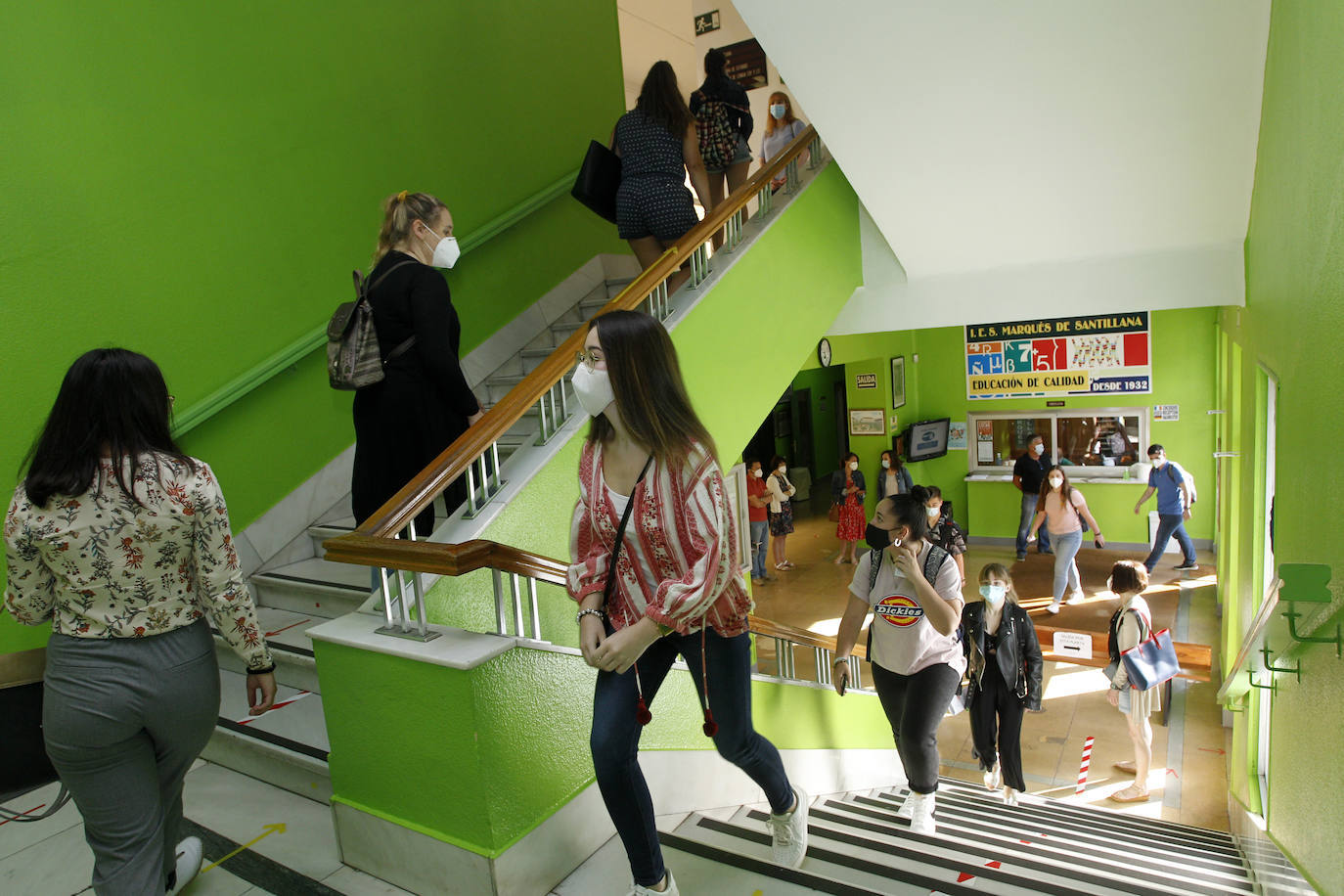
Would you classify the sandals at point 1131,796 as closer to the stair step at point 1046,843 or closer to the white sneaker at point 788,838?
the stair step at point 1046,843

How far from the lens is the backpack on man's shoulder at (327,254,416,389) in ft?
9.84

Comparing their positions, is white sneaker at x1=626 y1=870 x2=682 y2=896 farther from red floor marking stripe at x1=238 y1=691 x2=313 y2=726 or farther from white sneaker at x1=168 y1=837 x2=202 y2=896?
red floor marking stripe at x1=238 y1=691 x2=313 y2=726

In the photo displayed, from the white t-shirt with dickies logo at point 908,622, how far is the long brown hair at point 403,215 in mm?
2571

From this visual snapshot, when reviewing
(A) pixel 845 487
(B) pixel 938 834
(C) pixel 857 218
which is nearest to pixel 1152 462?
(A) pixel 845 487

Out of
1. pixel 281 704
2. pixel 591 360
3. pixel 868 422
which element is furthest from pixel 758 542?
pixel 591 360

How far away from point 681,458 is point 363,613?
1.40m

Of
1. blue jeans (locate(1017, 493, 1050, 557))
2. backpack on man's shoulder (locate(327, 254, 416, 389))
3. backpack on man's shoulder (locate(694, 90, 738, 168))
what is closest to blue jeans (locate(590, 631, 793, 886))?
backpack on man's shoulder (locate(327, 254, 416, 389))

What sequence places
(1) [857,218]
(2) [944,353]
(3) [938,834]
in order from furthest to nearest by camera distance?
(2) [944,353] < (1) [857,218] < (3) [938,834]

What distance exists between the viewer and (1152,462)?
31.6ft

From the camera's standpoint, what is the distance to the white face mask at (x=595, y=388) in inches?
80.2

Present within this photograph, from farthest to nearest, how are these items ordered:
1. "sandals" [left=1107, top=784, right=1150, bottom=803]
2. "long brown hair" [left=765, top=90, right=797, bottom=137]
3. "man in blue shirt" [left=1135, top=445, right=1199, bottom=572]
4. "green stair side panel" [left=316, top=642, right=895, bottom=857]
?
1. "man in blue shirt" [left=1135, top=445, right=1199, bottom=572]
2. "long brown hair" [left=765, top=90, right=797, bottom=137]
3. "sandals" [left=1107, top=784, right=1150, bottom=803]
4. "green stair side panel" [left=316, top=642, right=895, bottom=857]

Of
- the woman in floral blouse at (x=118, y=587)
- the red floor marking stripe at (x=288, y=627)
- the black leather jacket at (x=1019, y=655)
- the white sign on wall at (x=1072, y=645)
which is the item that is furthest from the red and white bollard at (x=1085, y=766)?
the woman in floral blouse at (x=118, y=587)

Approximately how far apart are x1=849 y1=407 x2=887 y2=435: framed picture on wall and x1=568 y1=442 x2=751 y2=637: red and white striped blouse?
1118cm

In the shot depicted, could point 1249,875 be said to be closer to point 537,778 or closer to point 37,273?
point 537,778
